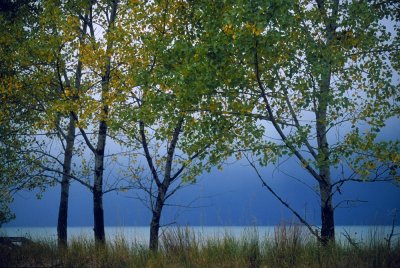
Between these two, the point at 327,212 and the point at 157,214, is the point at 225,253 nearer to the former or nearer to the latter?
the point at 327,212

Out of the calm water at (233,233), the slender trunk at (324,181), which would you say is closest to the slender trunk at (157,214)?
the calm water at (233,233)

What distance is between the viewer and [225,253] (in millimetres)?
11500

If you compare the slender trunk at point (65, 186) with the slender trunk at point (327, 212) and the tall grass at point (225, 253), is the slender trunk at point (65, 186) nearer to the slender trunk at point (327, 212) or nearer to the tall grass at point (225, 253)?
the tall grass at point (225, 253)

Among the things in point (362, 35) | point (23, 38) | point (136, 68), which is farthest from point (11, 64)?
point (362, 35)

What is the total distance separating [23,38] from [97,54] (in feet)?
14.9

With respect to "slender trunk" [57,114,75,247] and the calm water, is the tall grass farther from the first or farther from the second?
"slender trunk" [57,114,75,247]

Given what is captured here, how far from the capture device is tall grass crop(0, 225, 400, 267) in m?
10.7

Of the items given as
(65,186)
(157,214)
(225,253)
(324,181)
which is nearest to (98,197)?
(157,214)

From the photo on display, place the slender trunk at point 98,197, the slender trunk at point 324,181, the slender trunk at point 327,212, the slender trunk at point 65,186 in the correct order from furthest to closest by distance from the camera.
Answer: the slender trunk at point 65,186, the slender trunk at point 98,197, the slender trunk at point 327,212, the slender trunk at point 324,181

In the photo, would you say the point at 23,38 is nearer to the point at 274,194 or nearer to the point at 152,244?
the point at 152,244

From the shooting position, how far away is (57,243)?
14.9 m

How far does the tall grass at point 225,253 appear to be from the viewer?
423 inches

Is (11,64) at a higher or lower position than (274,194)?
higher

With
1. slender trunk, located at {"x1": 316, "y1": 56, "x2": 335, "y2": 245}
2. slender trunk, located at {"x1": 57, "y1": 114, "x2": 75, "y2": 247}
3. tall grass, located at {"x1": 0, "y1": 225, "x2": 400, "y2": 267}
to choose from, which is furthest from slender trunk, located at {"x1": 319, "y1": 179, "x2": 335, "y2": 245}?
slender trunk, located at {"x1": 57, "y1": 114, "x2": 75, "y2": 247}
